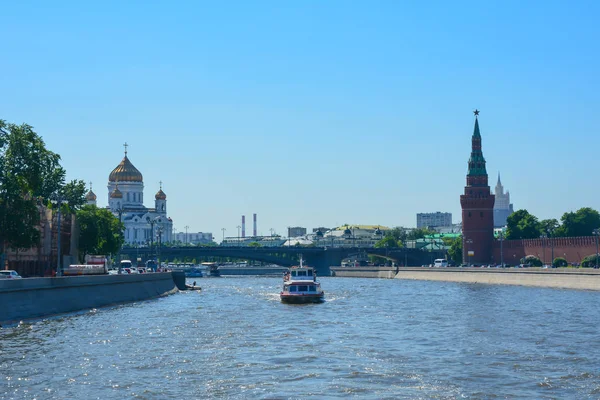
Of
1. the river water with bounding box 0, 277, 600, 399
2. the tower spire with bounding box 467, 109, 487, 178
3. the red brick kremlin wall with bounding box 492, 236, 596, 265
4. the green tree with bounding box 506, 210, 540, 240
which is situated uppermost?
the tower spire with bounding box 467, 109, 487, 178

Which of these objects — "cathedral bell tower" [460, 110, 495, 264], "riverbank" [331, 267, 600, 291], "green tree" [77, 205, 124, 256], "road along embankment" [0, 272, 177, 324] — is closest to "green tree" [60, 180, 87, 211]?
"green tree" [77, 205, 124, 256]

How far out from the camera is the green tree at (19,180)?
222 ft

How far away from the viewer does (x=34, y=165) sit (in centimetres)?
7031

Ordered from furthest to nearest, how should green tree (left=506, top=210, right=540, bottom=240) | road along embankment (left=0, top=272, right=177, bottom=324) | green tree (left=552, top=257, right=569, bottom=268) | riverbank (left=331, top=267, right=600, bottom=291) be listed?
green tree (left=506, top=210, right=540, bottom=240), green tree (left=552, top=257, right=569, bottom=268), riverbank (left=331, top=267, right=600, bottom=291), road along embankment (left=0, top=272, right=177, bottom=324)

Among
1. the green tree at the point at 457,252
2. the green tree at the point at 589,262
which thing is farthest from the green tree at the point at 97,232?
the green tree at the point at 457,252

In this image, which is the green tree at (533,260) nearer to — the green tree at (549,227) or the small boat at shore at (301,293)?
the green tree at (549,227)

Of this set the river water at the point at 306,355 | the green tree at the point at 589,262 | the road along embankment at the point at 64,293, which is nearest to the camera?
the river water at the point at 306,355

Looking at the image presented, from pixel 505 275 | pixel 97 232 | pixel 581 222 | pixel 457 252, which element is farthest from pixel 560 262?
pixel 97 232

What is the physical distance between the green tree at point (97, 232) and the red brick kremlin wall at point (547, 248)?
183ft

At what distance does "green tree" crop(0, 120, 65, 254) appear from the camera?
222ft

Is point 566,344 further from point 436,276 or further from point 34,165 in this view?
point 436,276

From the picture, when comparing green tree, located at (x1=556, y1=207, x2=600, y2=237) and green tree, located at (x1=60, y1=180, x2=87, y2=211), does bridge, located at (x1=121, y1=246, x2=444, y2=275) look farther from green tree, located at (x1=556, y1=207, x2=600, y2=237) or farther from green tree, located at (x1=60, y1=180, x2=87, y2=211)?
green tree, located at (x1=60, y1=180, x2=87, y2=211)

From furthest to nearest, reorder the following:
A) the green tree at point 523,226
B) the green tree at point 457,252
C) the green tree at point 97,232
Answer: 1. the green tree at point 457,252
2. the green tree at point 523,226
3. the green tree at point 97,232

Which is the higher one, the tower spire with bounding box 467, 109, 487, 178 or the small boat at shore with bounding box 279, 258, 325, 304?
the tower spire with bounding box 467, 109, 487, 178
